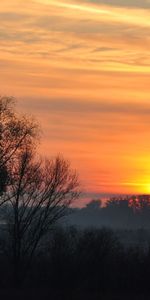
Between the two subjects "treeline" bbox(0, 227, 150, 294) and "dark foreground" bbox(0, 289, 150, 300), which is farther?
"treeline" bbox(0, 227, 150, 294)

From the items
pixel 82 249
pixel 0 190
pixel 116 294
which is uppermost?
pixel 0 190

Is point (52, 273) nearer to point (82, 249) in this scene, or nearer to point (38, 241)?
point (82, 249)

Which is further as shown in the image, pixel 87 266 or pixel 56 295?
pixel 87 266

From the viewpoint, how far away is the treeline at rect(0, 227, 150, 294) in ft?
163

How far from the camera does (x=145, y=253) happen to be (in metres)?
54.6

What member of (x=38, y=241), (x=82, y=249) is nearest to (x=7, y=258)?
(x=38, y=241)

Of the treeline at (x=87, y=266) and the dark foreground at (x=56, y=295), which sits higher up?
the treeline at (x=87, y=266)

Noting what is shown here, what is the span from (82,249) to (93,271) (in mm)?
2232

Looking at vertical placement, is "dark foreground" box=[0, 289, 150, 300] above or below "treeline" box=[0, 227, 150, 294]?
below

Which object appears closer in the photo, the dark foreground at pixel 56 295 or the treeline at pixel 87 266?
the dark foreground at pixel 56 295

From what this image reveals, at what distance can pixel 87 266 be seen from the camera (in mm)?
51938

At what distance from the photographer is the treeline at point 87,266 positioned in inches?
1956

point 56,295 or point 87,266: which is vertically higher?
point 87,266

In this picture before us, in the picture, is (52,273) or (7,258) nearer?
(52,273)
